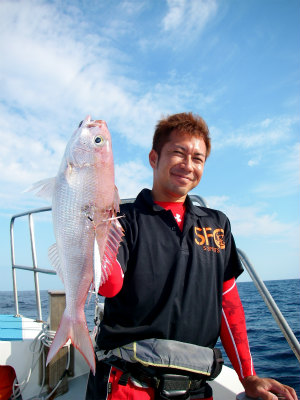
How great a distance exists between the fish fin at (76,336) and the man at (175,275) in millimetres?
249

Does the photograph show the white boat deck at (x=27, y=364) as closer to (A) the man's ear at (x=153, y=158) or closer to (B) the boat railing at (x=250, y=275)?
(B) the boat railing at (x=250, y=275)

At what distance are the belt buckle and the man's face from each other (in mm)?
1292

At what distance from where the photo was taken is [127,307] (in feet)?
6.41

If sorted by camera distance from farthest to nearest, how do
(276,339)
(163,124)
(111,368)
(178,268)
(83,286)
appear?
1. (276,339)
2. (163,124)
3. (178,268)
4. (111,368)
5. (83,286)

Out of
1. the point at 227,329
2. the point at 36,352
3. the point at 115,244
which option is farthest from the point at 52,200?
the point at 36,352

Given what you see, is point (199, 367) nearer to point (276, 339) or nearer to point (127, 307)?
point (127, 307)

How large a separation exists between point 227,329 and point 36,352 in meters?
2.47

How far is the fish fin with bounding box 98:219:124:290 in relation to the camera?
161 cm

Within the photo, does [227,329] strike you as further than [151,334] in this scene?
Yes

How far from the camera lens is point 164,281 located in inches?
79.9

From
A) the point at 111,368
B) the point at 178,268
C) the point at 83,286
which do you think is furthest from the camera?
the point at 178,268

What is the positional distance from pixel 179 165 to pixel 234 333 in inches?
54.1

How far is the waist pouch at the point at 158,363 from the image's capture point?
1.86 meters

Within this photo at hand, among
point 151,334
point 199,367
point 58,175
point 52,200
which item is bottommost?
point 199,367
